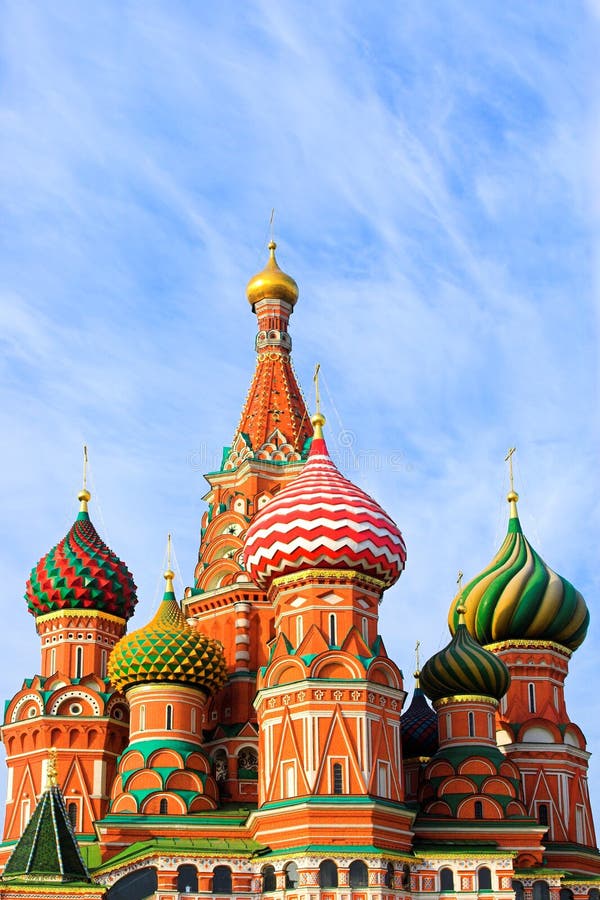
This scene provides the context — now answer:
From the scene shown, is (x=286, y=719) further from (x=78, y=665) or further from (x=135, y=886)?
(x=78, y=665)

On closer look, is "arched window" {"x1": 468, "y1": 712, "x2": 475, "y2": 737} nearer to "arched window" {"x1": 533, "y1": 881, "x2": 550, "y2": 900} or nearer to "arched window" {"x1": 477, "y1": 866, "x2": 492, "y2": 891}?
"arched window" {"x1": 533, "y1": 881, "x2": 550, "y2": 900}

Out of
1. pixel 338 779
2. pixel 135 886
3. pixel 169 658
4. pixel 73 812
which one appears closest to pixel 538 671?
pixel 338 779

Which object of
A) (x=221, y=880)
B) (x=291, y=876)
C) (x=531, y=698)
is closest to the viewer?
(x=291, y=876)

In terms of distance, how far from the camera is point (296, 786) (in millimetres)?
35000

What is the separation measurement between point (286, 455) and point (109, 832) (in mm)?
12046

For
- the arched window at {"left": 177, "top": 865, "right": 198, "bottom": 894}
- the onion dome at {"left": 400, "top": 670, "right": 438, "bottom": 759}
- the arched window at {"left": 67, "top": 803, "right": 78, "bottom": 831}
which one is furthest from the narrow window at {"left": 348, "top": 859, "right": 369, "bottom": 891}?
the arched window at {"left": 67, "top": 803, "right": 78, "bottom": 831}

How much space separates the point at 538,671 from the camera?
43062 mm

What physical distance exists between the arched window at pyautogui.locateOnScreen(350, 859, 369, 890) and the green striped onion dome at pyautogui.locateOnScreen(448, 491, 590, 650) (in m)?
10.6

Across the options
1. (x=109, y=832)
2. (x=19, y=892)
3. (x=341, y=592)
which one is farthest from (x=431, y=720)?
(x=19, y=892)

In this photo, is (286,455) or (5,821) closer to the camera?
(5,821)

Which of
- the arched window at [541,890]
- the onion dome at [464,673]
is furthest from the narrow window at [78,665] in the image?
the arched window at [541,890]

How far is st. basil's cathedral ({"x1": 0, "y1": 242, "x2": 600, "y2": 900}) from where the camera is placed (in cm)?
3484

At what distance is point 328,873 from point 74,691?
33.5 feet

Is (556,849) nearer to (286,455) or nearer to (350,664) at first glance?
(350,664)
